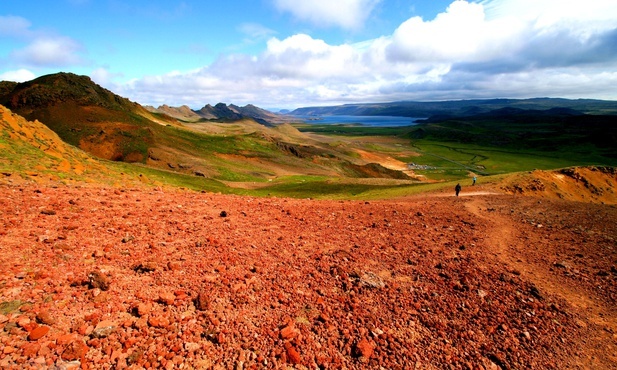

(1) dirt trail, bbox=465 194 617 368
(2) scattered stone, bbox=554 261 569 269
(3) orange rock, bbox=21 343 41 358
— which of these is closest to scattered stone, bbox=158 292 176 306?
(3) orange rock, bbox=21 343 41 358

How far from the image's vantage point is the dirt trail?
7.37 metres

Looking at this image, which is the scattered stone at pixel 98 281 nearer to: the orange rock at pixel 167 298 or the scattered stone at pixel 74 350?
the orange rock at pixel 167 298

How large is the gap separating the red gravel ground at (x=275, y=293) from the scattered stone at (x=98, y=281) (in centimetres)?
3

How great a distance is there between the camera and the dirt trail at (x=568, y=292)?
737cm

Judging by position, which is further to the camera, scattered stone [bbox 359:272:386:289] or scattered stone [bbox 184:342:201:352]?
scattered stone [bbox 359:272:386:289]

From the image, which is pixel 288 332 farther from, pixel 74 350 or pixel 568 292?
pixel 568 292

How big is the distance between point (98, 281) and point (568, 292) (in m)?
13.3

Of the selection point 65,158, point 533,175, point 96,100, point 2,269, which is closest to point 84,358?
point 2,269

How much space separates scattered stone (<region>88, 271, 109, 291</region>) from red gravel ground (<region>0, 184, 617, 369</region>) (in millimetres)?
27

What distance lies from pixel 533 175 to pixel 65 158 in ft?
160

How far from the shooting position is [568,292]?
9.73 m

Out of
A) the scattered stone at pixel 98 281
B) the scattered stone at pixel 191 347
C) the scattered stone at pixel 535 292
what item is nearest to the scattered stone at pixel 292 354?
the scattered stone at pixel 191 347

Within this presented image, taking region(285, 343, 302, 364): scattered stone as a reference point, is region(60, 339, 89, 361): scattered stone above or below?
above

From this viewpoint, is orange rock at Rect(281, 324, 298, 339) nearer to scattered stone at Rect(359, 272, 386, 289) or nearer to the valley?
the valley
